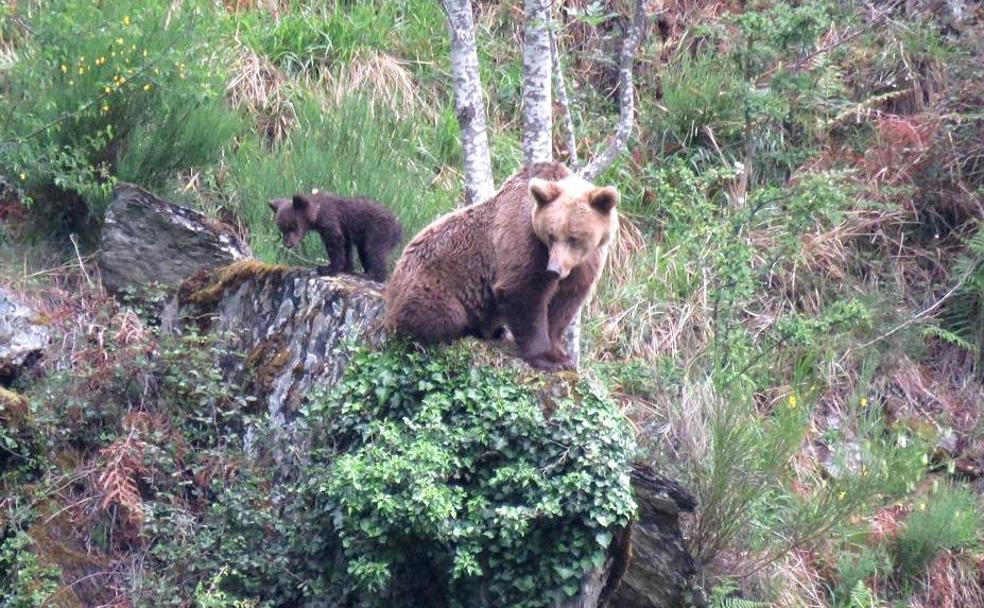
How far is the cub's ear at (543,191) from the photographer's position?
19.7 feet

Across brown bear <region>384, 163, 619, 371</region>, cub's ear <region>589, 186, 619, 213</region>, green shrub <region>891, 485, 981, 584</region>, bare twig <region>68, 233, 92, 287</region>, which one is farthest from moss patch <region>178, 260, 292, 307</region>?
green shrub <region>891, 485, 981, 584</region>

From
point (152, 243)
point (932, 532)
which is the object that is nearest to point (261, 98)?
point (152, 243)

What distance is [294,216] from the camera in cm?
819

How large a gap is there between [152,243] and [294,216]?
105 centimetres

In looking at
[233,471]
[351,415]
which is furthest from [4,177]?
[351,415]

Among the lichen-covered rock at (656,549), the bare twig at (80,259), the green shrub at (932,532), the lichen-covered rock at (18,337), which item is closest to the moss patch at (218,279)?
the lichen-covered rock at (18,337)

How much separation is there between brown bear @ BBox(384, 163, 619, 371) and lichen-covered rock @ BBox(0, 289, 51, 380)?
242cm

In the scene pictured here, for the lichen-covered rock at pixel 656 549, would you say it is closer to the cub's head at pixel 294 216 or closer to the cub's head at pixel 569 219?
the cub's head at pixel 569 219

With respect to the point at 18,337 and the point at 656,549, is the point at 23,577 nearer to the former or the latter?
the point at 18,337

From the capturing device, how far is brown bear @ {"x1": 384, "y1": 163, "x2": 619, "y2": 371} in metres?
6.03

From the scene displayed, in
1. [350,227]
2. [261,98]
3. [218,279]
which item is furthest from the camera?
[261,98]

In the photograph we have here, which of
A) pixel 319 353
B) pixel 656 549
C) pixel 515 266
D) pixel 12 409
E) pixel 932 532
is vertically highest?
pixel 515 266

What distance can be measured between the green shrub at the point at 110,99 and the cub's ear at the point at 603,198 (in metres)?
3.63

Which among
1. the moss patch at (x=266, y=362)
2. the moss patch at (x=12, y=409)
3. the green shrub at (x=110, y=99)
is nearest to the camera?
the moss patch at (x=12, y=409)
